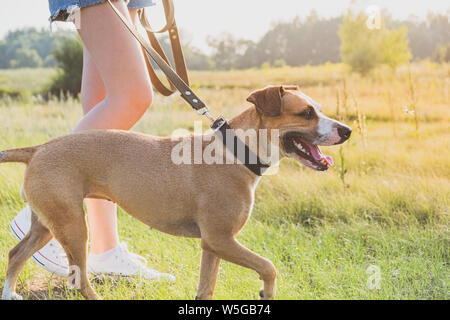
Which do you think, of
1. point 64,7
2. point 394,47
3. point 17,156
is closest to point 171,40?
point 64,7

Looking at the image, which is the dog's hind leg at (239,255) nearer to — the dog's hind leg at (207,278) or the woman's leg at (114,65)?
the dog's hind leg at (207,278)

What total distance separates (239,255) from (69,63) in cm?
1719

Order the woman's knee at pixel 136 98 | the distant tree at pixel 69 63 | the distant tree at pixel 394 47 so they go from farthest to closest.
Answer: the distant tree at pixel 394 47 < the distant tree at pixel 69 63 < the woman's knee at pixel 136 98

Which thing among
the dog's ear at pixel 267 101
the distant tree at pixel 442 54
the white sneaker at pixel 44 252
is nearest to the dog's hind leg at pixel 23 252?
the white sneaker at pixel 44 252

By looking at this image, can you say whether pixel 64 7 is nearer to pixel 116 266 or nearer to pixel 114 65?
pixel 114 65

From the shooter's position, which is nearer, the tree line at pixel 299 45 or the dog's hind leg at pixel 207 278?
the dog's hind leg at pixel 207 278

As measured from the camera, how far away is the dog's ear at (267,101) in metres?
2.60

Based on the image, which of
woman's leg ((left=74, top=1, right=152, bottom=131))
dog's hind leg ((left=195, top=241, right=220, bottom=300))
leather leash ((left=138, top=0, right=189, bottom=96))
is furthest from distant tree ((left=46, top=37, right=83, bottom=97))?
dog's hind leg ((left=195, top=241, right=220, bottom=300))

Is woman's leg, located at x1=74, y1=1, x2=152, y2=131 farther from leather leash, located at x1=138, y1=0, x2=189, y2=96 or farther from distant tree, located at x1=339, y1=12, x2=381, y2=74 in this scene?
distant tree, located at x1=339, y1=12, x2=381, y2=74

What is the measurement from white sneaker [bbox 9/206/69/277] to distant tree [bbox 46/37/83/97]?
50.6 ft

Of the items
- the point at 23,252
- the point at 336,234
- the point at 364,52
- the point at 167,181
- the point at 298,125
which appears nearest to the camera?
the point at 167,181

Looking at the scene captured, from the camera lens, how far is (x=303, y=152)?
8.80 ft
